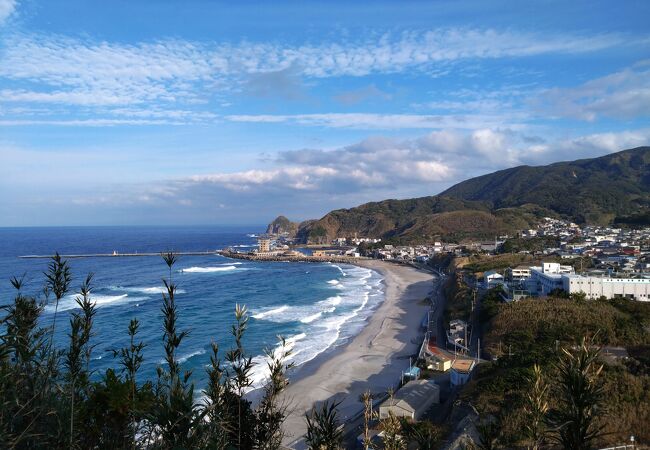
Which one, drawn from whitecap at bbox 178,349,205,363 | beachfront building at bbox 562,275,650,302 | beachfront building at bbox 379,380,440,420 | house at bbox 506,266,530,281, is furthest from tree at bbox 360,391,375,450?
house at bbox 506,266,530,281

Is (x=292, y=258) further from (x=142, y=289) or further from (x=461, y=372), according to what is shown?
(x=461, y=372)

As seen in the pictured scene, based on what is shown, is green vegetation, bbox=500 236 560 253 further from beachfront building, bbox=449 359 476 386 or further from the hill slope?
beachfront building, bbox=449 359 476 386

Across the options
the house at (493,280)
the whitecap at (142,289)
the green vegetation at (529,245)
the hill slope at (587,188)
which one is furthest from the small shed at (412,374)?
the hill slope at (587,188)

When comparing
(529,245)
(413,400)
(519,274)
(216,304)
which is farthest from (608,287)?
(529,245)

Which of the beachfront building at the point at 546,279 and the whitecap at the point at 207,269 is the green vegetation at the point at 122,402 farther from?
the whitecap at the point at 207,269

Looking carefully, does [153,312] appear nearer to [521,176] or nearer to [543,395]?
[543,395]
